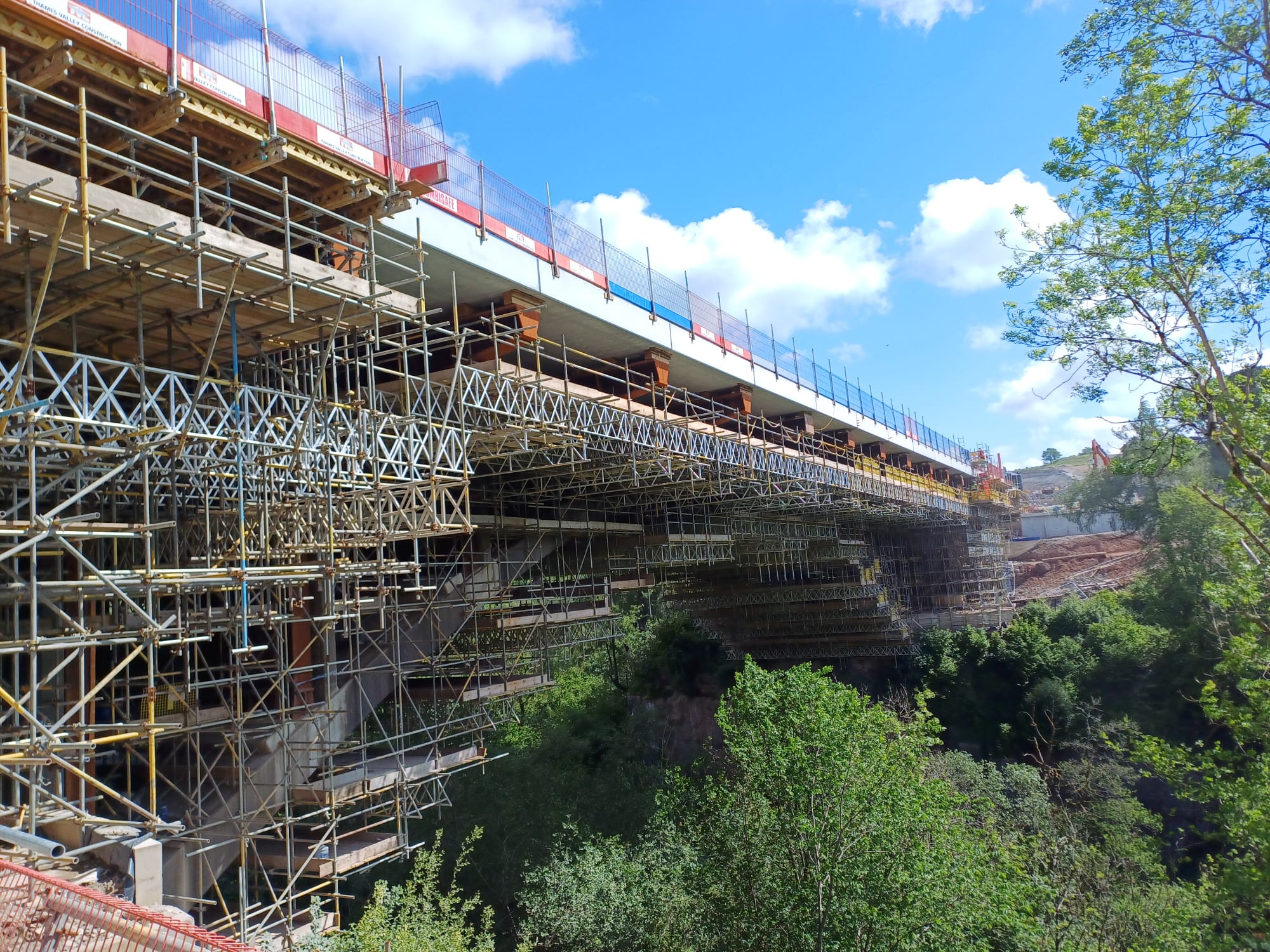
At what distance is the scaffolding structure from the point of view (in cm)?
845

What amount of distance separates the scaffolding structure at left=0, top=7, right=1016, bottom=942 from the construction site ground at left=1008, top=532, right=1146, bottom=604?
49.6m

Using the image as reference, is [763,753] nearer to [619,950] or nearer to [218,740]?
[619,950]

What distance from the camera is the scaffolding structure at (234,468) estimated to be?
845cm

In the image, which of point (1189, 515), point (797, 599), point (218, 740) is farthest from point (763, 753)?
point (1189, 515)

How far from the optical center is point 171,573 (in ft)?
29.5

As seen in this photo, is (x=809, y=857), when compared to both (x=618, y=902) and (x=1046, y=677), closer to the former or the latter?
(x=618, y=902)

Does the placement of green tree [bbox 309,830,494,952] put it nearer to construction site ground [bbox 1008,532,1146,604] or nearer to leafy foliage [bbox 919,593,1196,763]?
leafy foliage [bbox 919,593,1196,763]

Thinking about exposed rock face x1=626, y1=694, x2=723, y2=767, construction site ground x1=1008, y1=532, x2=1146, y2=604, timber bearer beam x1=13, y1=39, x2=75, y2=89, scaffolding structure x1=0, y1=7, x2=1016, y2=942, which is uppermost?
timber bearer beam x1=13, y1=39, x2=75, y2=89

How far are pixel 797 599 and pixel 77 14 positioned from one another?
3636 centimetres

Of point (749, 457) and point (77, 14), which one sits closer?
point (77, 14)

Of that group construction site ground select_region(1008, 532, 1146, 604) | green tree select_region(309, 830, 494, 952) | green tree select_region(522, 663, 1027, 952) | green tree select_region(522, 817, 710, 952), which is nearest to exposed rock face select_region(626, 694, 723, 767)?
green tree select_region(522, 817, 710, 952)

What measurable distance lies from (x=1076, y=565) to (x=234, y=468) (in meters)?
68.4

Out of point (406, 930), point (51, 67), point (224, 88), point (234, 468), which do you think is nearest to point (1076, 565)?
point (406, 930)

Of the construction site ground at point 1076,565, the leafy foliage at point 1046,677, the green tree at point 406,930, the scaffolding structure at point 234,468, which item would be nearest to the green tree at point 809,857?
the green tree at point 406,930
